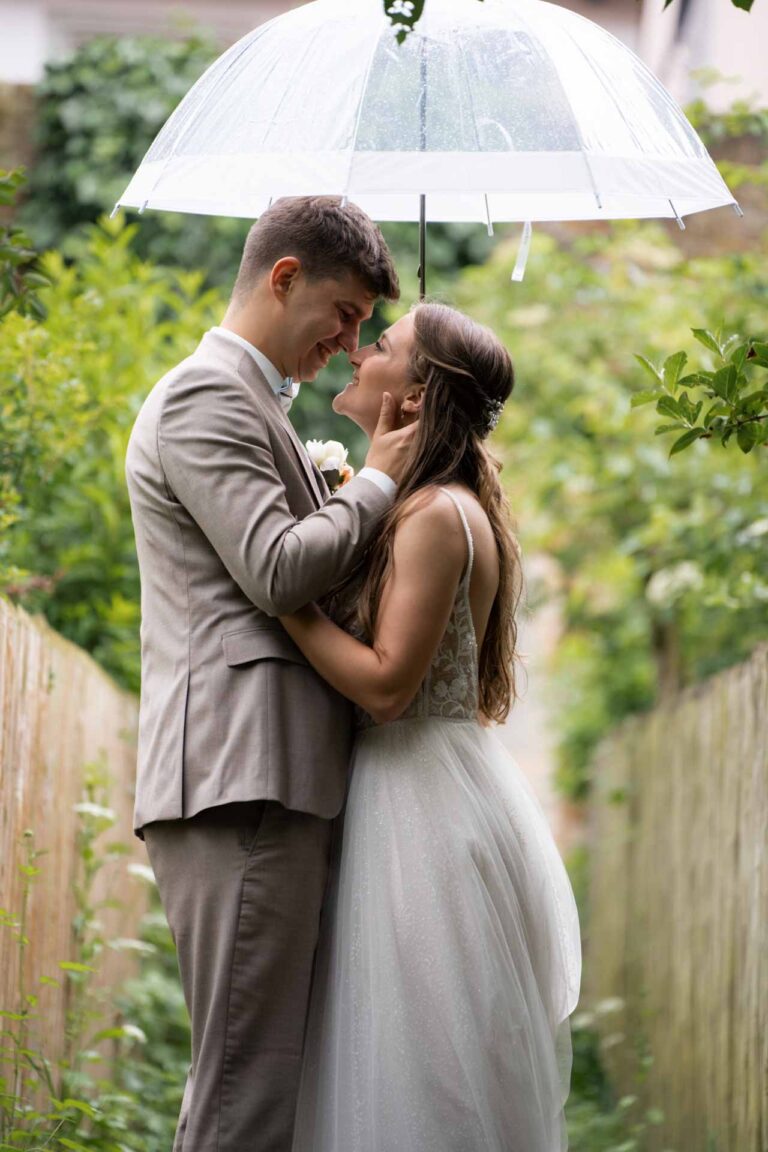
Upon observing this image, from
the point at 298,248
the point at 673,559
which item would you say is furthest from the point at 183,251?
the point at 298,248

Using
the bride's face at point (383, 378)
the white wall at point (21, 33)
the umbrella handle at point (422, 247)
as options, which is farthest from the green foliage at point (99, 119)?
the bride's face at point (383, 378)

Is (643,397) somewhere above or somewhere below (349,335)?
below

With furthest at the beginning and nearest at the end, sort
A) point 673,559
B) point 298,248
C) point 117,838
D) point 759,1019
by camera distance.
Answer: point 673,559
point 117,838
point 759,1019
point 298,248

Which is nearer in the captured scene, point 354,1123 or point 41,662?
point 354,1123

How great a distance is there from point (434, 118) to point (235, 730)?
1355mm

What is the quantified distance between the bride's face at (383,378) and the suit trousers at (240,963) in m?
0.92

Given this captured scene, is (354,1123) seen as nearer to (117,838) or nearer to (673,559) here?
(117,838)

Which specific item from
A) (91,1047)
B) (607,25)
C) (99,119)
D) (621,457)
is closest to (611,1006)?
(621,457)

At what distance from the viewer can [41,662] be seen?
383cm

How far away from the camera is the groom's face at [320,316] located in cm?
305

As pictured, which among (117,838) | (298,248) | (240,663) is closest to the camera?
(240,663)

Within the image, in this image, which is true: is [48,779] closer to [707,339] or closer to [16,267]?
[16,267]

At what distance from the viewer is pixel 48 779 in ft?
13.2

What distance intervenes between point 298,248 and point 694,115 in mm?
3358
